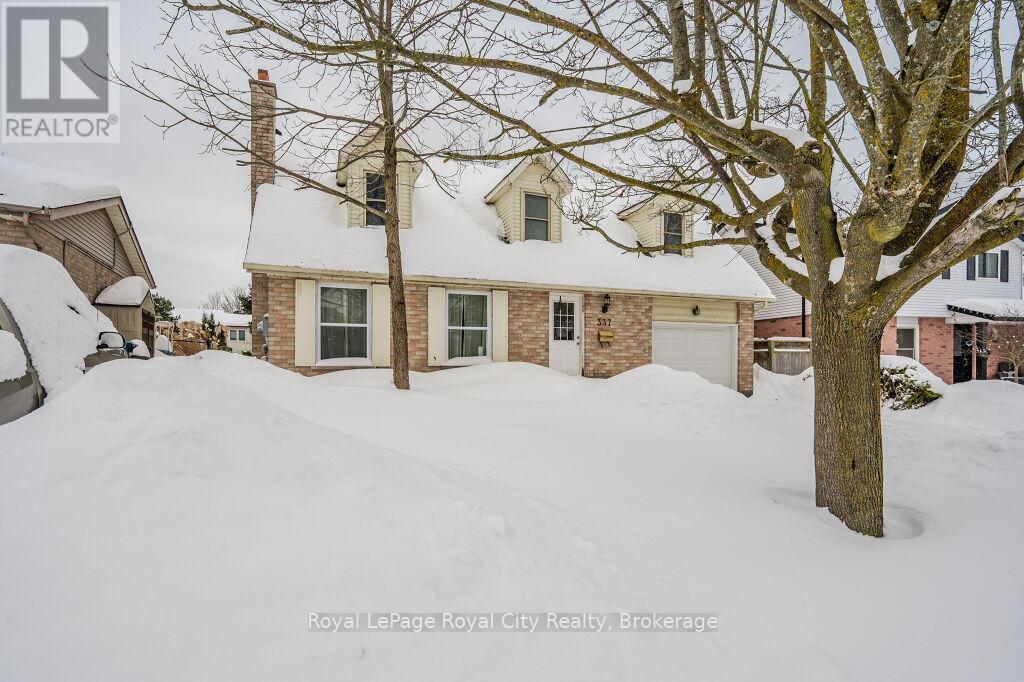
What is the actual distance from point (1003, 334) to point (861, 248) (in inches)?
634

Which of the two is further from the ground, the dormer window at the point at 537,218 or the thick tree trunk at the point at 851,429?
the dormer window at the point at 537,218

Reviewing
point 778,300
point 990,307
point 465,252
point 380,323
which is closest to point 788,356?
point 778,300

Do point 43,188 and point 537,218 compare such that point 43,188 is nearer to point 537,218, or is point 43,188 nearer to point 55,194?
point 55,194

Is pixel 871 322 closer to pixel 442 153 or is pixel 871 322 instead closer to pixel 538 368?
pixel 442 153

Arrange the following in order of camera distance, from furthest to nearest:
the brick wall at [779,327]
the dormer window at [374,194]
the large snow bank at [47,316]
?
the brick wall at [779,327]
the dormer window at [374,194]
the large snow bank at [47,316]

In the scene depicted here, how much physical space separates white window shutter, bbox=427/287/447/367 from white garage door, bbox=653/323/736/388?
20.4ft

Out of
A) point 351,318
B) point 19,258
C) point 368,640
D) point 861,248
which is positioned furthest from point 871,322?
point 351,318

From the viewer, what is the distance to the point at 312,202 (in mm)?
10758

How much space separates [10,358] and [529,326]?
9723mm

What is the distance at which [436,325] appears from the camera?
34.3 ft

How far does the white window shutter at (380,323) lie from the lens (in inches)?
393

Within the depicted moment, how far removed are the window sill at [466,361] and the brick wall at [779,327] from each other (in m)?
12.8

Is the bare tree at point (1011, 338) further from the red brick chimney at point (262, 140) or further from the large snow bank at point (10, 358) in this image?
the red brick chimney at point (262, 140)

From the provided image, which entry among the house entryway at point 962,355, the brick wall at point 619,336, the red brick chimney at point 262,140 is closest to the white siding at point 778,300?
the house entryway at point 962,355
